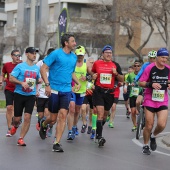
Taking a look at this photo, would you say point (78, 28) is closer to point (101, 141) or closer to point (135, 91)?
point (135, 91)

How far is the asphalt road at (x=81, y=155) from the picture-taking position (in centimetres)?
936

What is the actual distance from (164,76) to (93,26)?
3498cm

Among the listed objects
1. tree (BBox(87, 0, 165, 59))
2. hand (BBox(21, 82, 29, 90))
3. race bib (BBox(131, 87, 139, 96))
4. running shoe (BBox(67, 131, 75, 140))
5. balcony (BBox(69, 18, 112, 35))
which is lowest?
running shoe (BBox(67, 131, 75, 140))

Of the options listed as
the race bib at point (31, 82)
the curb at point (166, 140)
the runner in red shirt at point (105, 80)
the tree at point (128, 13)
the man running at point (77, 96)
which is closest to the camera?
the race bib at point (31, 82)

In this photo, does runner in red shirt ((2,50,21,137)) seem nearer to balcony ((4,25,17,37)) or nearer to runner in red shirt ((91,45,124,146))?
runner in red shirt ((91,45,124,146))

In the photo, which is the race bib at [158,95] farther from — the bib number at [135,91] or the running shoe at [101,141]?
the bib number at [135,91]

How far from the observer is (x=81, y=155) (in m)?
10.6

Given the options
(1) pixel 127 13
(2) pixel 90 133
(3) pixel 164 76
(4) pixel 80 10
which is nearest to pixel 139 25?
(1) pixel 127 13

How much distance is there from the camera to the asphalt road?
9359 millimetres

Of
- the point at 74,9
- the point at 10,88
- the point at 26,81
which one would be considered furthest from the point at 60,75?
the point at 74,9

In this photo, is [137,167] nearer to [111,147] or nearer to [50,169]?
Answer: [50,169]

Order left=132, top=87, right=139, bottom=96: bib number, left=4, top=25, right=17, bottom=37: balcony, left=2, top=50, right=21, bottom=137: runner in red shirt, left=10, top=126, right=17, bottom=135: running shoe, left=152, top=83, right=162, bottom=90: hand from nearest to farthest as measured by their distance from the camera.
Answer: left=152, top=83, right=162, bottom=90: hand
left=10, top=126, right=17, bottom=135: running shoe
left=2, top=50, right=21, bottom=137: runner in red shirt
left=132, top=87, right=139, bottom=96: bib number
left=4, top=25, right=17, bottom=37: balcony

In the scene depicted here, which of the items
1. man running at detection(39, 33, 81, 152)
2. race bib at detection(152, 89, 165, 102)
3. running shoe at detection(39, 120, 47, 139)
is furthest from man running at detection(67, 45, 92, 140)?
race bib at detection(152, 89, 165, 102)

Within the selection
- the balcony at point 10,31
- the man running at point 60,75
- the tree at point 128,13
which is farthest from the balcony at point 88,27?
the man running at point 60,75
